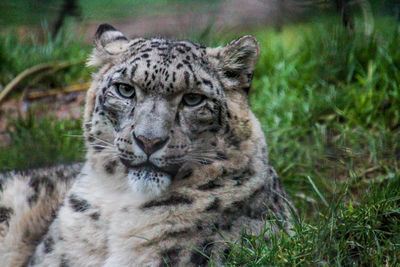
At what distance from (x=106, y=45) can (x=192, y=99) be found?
1.04 meters

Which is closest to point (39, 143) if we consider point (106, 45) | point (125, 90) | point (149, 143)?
point (106, 45)

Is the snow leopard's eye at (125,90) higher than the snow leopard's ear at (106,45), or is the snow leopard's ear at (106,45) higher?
the snow leopard's ear at (106,45)

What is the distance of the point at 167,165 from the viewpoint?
13.1ft

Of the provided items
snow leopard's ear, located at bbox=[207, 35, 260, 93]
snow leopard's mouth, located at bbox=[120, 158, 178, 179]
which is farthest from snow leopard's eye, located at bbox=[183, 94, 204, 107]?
snow leopard's mouth, located at bbox=[120, 158, 178, 179]

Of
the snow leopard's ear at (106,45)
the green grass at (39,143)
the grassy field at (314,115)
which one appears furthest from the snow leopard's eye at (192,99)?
the green grass at (39,143)

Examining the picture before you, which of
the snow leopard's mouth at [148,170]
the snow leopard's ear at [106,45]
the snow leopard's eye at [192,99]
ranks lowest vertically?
the snow leopard's mouth at [148,170]

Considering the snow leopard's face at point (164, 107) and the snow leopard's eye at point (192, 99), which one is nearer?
the snow leopard's face at point (164, 107)

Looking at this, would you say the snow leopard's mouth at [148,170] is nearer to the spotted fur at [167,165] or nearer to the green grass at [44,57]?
the spotted fur at [167,165]

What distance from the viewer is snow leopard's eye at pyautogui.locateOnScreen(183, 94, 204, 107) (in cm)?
417

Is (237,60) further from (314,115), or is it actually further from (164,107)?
(314,115)

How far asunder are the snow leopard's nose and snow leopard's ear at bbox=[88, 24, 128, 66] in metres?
0.98

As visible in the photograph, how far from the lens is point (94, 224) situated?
4.33m

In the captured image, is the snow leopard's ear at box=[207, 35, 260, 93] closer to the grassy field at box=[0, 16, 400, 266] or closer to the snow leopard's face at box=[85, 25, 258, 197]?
the snow leopard's face at box=[85, 25, 258, 197]

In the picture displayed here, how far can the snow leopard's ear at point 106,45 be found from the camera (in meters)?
4.61
